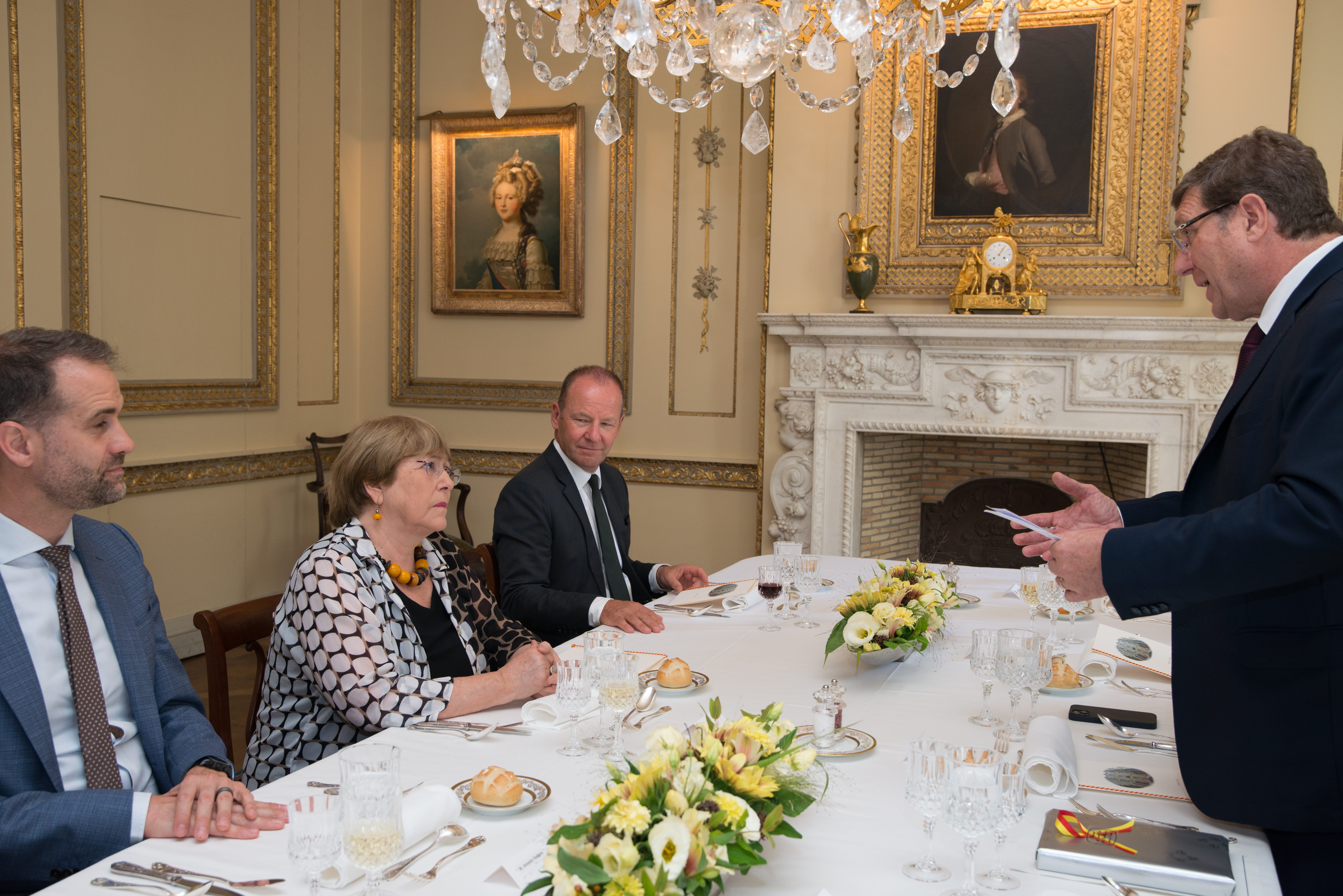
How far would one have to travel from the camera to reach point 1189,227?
5.70ft

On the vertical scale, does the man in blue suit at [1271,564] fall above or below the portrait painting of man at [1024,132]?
below

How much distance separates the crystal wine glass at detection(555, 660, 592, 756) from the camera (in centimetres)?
168

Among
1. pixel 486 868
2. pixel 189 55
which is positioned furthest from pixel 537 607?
pixel 189 55

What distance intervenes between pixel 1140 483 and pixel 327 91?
5082 millimetres

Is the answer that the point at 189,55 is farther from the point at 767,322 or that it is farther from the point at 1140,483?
the point at 1140,483

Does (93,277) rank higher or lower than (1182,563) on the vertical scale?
higher

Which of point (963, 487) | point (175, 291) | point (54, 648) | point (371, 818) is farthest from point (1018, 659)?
point (175, 291)

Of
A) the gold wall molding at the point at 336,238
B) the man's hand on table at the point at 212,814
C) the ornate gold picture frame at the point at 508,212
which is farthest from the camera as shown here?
the gold wall molding at the point at 336,238

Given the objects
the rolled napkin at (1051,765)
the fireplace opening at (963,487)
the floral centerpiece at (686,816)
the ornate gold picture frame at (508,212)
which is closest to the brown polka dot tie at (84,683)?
the floral centerpiece at (686,816)

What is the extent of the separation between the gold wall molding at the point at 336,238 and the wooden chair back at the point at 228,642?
13.4 ft

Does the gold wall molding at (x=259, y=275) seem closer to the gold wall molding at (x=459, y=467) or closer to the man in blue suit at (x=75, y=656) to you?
the gold wall molding at (x=459, y=467)

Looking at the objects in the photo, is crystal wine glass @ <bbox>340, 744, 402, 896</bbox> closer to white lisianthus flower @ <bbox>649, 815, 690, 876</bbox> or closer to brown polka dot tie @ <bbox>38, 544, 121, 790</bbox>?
white lisianthus flower @ <bbox>649, 815, 690, 876</bbox>

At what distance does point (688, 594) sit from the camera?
3033mm

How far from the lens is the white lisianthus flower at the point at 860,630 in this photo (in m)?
2.10
